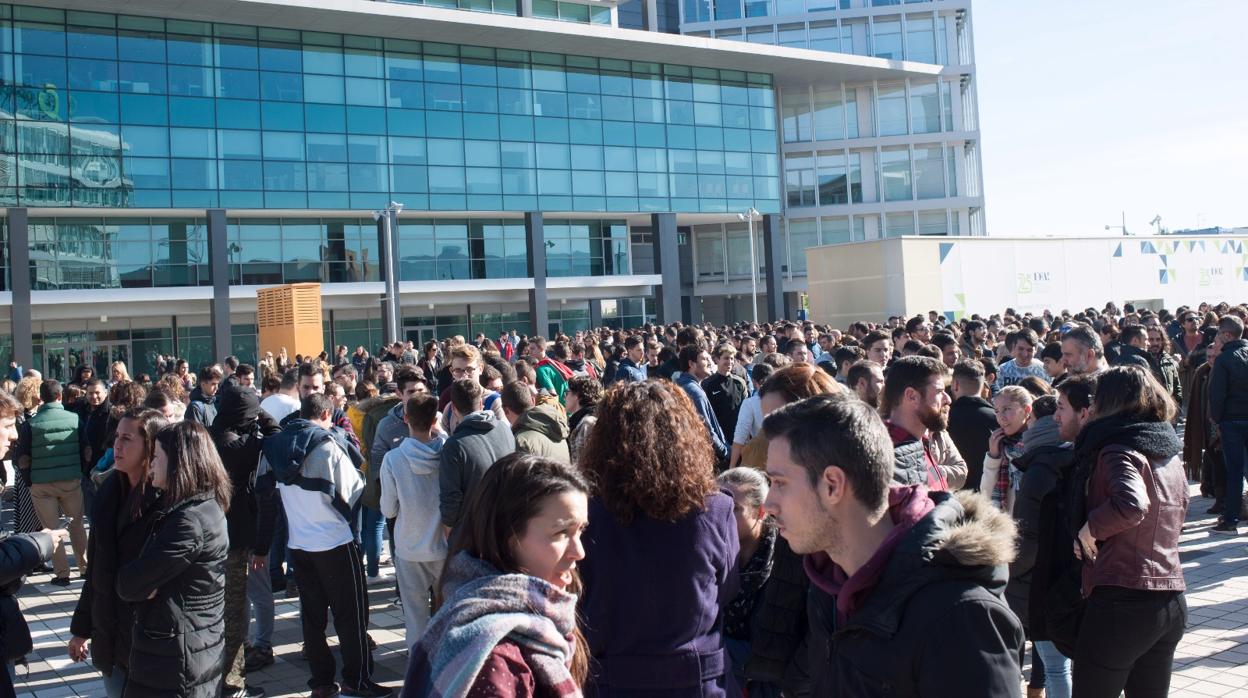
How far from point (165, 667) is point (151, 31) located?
1463 inches

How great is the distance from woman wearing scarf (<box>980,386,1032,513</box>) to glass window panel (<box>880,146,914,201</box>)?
50.0 m

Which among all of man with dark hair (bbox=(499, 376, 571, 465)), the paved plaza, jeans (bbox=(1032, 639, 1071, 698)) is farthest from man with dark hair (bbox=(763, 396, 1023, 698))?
the paved plaza

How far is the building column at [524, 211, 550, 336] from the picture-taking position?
4378 cm

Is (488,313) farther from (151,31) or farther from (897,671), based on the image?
(897,671)

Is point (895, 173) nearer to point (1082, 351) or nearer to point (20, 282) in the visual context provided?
point (20, 282)

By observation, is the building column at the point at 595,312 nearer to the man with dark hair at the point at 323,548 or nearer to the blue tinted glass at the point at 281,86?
the blue tinted glass at the point at 281,86

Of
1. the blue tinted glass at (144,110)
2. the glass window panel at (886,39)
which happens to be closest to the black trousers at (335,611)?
the blue tinted glass at (144,110)

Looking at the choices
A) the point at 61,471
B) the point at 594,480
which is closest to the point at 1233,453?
the point at 594,480

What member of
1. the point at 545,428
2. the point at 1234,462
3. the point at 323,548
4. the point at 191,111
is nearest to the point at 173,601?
the point at 323,548

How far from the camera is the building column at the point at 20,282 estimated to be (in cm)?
3475

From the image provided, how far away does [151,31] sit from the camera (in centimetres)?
3644

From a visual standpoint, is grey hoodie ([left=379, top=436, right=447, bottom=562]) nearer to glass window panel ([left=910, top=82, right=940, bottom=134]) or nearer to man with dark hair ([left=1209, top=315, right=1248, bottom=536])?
man with dark hair ([left=1209, top=315, right=1248, bottom=536])

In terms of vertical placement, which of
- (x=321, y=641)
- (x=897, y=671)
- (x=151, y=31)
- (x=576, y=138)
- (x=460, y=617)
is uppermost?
(x=151, y=31)

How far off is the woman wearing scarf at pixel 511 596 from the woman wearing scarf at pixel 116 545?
3.14m
